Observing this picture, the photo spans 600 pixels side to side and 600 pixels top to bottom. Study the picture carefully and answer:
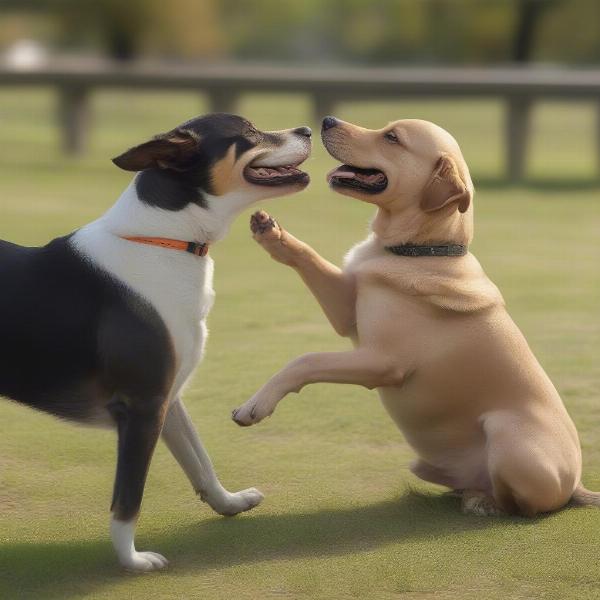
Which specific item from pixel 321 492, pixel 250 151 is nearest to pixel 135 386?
pixel 250 151

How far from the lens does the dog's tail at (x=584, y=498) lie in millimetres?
4211

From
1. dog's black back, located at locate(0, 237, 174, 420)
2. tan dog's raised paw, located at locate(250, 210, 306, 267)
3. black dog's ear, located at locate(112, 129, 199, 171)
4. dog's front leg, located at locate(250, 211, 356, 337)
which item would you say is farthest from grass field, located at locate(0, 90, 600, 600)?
black dog's ear, located at locate(112, 129, 199, 171)

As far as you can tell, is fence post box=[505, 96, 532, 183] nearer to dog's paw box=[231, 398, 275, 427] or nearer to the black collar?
the black collar

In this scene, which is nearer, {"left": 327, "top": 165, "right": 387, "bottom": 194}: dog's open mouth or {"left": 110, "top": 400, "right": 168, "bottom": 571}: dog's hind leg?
{"left": 110, "top": 400, "right": 168, "bottom": 571}: dog's hind leg

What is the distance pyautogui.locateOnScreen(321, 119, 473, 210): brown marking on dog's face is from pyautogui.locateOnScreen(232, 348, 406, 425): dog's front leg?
591 millimetres

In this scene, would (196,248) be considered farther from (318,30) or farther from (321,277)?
(318,30)

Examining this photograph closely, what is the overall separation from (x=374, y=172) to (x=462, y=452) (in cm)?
103

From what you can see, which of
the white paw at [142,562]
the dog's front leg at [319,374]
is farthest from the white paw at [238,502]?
the white paw at [142,562]

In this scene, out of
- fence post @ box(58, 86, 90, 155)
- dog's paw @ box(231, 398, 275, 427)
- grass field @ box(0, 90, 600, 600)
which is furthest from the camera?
fence post @ box(58, 86, 90, 155)

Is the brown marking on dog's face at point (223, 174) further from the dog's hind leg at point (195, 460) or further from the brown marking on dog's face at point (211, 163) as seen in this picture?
the dog's hind leg at point (195, 460)

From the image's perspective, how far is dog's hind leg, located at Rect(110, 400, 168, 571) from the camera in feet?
11.7

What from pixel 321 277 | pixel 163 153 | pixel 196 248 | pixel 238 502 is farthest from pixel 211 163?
pixel 238 502

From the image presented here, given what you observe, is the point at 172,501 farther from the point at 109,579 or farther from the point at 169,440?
the point at 109,579

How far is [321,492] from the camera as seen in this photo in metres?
4.42
